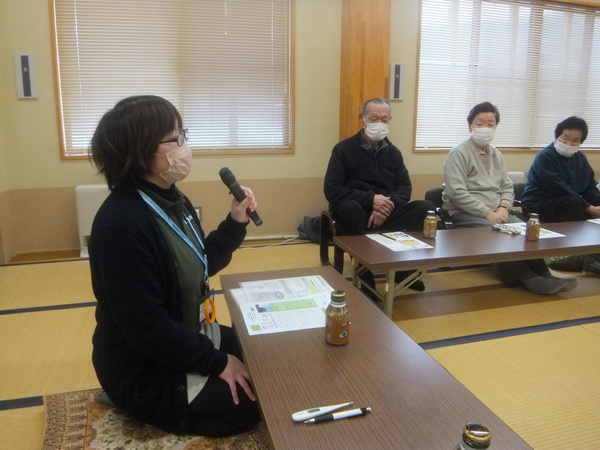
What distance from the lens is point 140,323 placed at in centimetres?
113

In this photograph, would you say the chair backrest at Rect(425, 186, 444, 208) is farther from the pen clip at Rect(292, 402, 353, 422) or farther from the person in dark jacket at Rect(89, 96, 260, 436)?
the pen clip at Rect(292, 402, 353, 422)

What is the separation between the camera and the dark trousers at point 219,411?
120cm

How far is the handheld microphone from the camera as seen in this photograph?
4.75 ft

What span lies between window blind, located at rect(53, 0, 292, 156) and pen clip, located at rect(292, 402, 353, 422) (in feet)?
10.8

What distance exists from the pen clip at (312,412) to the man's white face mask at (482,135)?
2.72m

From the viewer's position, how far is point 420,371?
1.11m

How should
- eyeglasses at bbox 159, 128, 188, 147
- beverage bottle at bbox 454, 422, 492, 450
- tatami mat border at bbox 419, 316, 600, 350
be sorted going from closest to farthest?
beverage bottle at bbox 454, 422, 492, 450, eyeglasses at bbox 159, 128, 188, 147, tatami mat border at bbox 419, 316, 600, 350

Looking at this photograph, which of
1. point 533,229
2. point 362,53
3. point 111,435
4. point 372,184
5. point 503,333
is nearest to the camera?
point 111,435

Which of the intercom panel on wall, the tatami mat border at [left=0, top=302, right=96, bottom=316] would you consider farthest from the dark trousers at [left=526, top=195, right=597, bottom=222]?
the intercom panel on wall

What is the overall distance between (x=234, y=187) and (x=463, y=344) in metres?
1.40

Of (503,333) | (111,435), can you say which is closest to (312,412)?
(111,435)

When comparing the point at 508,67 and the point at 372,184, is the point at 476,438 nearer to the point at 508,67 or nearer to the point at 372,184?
the point at 372,184

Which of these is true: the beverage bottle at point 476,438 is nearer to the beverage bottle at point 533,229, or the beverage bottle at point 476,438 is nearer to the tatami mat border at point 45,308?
the beverage bottle at point 533,229

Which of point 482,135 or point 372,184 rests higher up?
point 482,135
